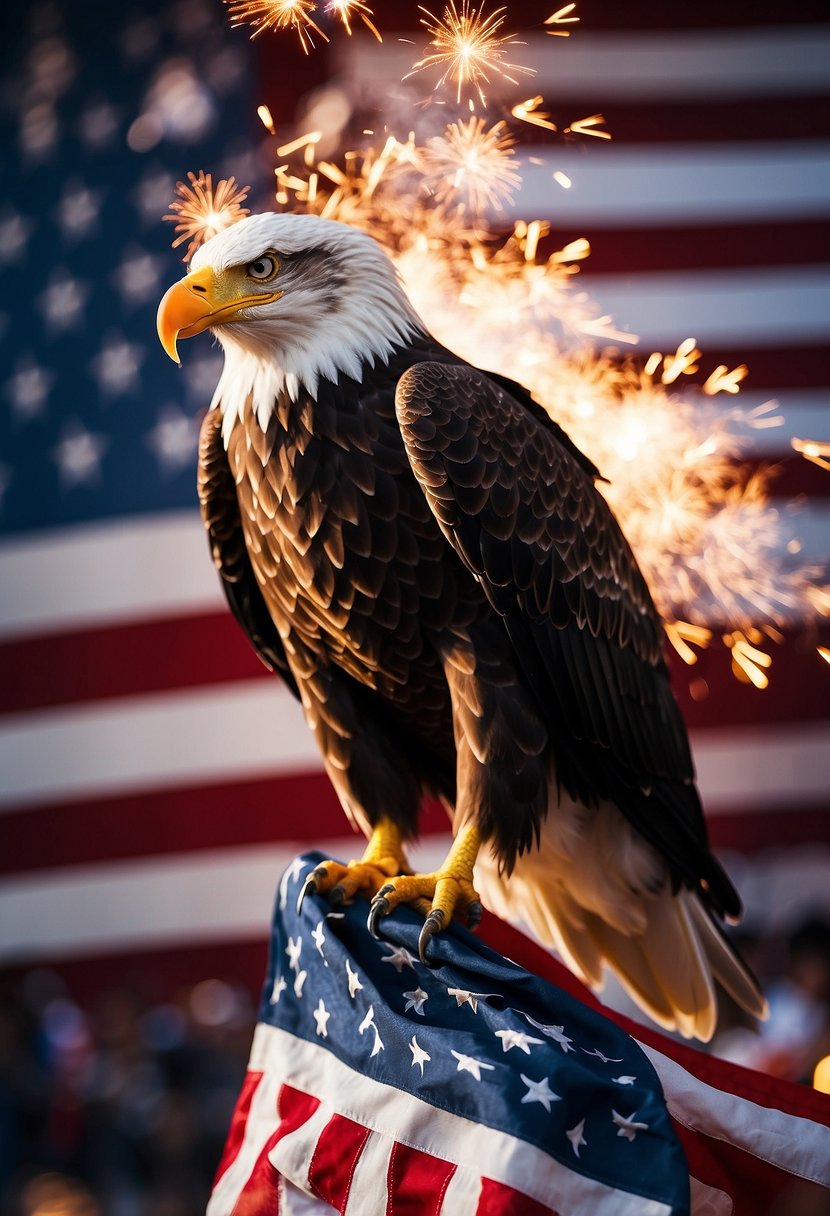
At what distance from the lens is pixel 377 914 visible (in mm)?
1376

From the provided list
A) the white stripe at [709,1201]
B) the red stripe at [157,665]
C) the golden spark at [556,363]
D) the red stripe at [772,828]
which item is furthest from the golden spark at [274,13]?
the red stripe at [772,828]

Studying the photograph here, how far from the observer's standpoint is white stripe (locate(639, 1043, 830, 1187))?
4.02 feet

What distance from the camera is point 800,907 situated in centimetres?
427

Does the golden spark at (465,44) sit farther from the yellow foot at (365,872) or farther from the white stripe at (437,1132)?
the white stripe at (437,1132)

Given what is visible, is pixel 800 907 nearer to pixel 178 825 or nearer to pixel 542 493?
pixel 178 825

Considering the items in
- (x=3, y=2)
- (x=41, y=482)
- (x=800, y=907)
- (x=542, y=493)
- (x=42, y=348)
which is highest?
(x=3, y=2)

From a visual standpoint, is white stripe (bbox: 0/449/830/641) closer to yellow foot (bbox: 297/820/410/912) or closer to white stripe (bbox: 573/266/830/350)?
white stripe (bbox: 573/266/830/350)

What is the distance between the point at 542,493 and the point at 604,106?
3211 millimetres

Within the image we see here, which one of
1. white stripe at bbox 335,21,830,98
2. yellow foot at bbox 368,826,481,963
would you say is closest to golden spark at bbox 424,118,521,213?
yellow foot at bbox 368,826,481,963

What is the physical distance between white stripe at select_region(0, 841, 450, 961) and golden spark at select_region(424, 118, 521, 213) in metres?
3.18

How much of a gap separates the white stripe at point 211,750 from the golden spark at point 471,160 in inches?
115

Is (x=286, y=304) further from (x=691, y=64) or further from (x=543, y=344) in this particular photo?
(x=691, y=64)

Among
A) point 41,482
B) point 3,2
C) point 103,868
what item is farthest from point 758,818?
point 3,2

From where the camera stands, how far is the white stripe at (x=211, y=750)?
175 inches
